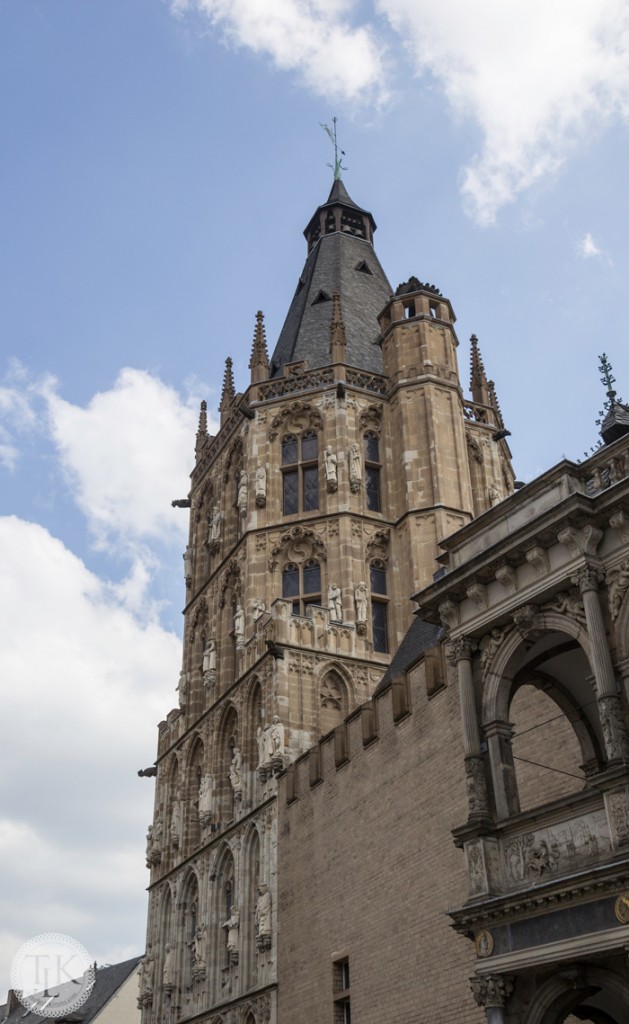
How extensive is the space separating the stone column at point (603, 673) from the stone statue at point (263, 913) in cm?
1327

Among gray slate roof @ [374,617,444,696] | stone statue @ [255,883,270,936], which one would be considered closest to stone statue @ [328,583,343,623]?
gray slate roof @ [374,617,444,696]

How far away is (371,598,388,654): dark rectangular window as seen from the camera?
30.6m

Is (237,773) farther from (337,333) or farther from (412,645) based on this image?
(337,333)

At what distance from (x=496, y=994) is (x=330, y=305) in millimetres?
28815

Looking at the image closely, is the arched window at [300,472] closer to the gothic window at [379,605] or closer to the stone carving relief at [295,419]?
the stone carving relief at [295,419]

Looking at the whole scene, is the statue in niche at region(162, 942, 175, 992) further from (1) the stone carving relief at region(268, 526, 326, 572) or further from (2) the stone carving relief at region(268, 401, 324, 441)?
(2) the stone carving relief at region(268, 401, 324, 441)

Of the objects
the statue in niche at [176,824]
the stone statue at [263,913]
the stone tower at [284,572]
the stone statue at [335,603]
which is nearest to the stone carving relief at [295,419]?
the stone tower at [284,572]

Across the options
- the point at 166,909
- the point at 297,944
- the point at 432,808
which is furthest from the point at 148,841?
the point at 432,808

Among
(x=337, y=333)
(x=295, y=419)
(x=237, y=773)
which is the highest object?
(x=337, y=333)

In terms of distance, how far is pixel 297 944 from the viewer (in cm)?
2256

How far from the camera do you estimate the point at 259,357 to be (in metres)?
36.2

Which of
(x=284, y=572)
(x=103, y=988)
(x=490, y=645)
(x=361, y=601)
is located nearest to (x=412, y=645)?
(x=361, y=601)

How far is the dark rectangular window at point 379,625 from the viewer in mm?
30562

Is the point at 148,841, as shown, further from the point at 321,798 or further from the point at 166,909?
the point at 321,798
